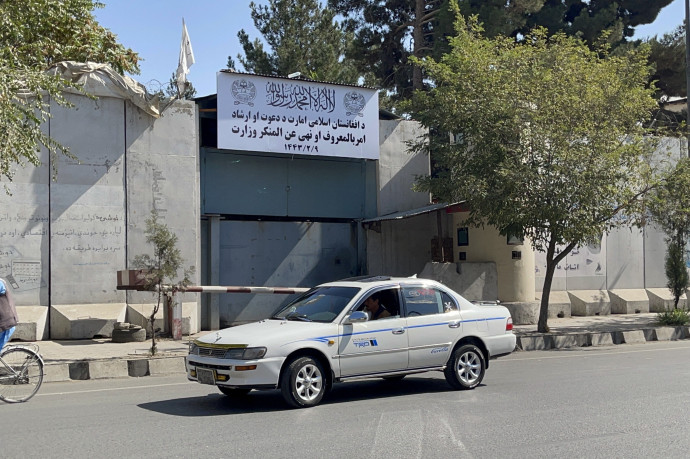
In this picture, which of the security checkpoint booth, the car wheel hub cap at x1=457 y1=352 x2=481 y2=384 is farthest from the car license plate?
the security checkpoint booth

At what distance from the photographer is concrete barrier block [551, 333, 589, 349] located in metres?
17.5

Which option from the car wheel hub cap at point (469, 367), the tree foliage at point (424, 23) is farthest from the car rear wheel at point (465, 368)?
the tree foliage at point (424, 23)

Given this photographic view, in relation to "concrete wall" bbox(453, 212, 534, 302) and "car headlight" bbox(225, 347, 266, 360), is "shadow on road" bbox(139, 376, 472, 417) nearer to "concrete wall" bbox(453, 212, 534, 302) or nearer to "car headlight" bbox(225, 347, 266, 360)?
"car headlight" bbox(225, 347, 266, 360)

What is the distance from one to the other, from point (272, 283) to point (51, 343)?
634 cm

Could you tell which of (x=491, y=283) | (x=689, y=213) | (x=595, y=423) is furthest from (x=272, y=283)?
(x=595, y=423)

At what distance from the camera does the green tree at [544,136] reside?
1666 centimetres

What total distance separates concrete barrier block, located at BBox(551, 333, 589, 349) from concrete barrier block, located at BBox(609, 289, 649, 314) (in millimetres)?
6909

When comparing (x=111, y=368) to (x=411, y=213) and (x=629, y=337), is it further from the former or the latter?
(x=629, y=337)

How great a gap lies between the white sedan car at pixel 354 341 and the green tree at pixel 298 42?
2479 centimetres

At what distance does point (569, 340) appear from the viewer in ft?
58.3

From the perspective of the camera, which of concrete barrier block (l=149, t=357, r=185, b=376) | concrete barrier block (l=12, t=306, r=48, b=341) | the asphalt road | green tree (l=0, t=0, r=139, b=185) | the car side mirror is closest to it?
the asphalt road

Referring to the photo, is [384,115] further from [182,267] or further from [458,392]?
[458,392]

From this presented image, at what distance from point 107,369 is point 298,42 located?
82.4ft

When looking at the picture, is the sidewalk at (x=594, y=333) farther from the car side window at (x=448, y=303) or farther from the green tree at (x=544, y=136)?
the car side window at (x=448, y=303)
